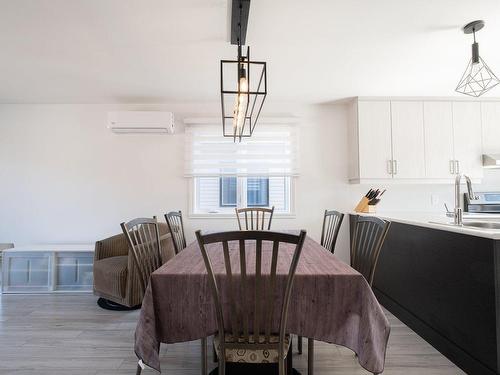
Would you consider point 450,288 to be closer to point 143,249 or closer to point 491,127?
point 143,249

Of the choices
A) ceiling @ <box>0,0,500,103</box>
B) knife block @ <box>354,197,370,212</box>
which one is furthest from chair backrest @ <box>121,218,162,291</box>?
knife block @ <box>354,197,370,212</box>

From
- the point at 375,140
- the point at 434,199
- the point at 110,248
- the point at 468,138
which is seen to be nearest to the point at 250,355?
the point at 110,248

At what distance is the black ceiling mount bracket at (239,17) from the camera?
5.36ft

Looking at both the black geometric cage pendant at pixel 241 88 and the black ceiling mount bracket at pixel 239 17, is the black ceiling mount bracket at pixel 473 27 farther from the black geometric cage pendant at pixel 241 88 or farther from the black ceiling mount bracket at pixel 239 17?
the black ceiling mount bracket at pixel 239 17

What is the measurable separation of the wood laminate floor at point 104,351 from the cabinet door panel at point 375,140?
5.24 feet

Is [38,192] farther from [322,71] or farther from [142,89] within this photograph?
[322,71]

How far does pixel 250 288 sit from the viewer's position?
4.25 ft

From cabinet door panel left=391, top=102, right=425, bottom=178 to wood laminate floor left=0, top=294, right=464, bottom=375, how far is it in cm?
170

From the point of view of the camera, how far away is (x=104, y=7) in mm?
1784

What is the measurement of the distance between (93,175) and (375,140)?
363 centimetres

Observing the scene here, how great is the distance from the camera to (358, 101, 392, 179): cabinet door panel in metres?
3.24

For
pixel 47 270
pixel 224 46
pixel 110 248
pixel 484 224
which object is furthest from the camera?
pixel 47 270

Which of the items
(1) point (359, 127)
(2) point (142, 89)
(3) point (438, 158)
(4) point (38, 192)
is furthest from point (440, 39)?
(4) point (38, 192)

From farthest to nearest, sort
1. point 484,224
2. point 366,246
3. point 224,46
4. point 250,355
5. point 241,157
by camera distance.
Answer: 1. point 241,157
2. point 484,224
3. point 224,46
4. point 366,246
5. point 250,355
